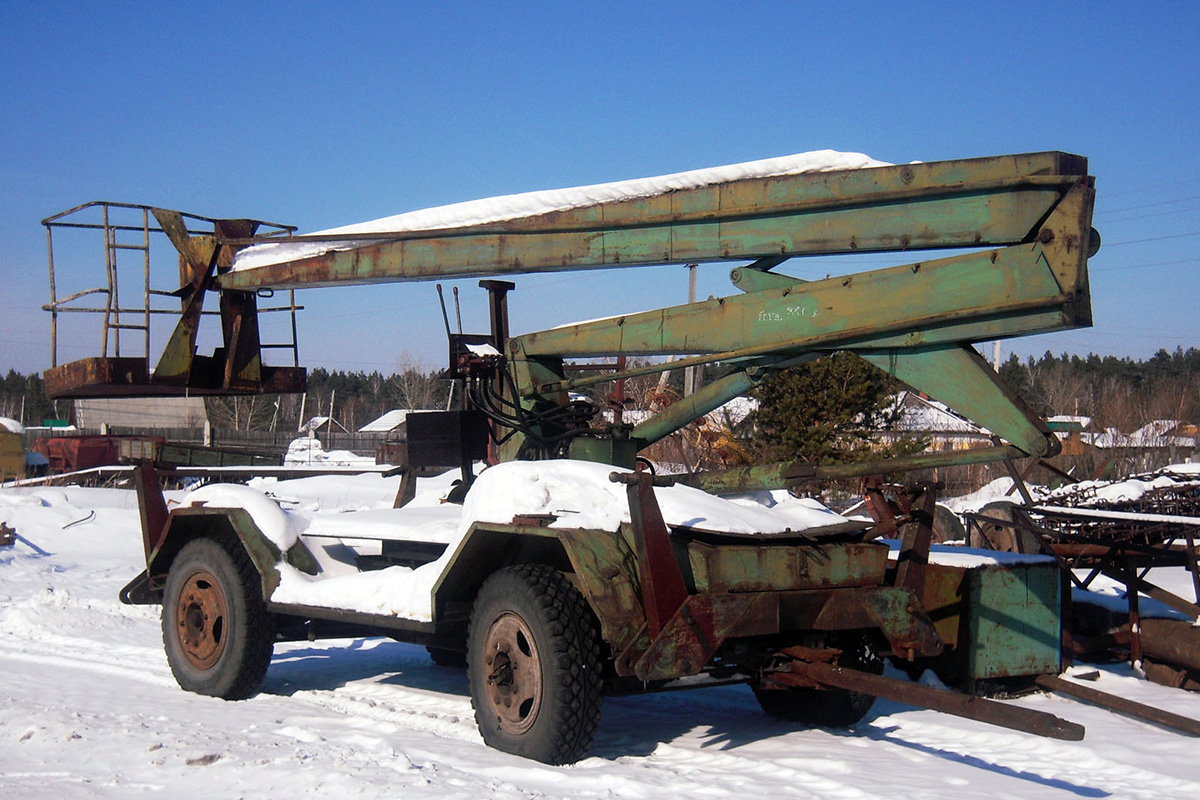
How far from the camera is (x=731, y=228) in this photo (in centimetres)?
695

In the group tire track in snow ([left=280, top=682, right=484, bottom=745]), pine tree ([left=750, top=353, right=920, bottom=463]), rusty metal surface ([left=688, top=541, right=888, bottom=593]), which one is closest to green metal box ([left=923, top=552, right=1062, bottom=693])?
rusty metal surface ([left=688, top=541, right=888, bottom=593])

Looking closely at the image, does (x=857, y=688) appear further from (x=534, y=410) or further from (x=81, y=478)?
(x=81, y=478)

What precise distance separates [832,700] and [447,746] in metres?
2.24

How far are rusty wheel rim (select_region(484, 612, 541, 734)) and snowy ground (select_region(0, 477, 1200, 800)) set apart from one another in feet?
0.70

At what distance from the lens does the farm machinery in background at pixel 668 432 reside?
219 inches

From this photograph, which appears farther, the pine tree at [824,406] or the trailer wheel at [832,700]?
the pine tree at [824,406]

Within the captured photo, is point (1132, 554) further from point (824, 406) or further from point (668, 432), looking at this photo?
point (824, 406)

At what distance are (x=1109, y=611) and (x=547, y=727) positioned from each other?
5229 millimetres

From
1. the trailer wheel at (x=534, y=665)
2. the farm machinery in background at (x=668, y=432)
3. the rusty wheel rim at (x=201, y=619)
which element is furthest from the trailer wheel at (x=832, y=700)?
the rusty wheel rim at (x=201, y=619)

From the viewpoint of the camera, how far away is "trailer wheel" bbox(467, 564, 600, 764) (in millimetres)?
5516

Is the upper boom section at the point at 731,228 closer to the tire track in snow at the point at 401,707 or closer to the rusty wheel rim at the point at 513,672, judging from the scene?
the rusty wheel rim at the point at 513,672

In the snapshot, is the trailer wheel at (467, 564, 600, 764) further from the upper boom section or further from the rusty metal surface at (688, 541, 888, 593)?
the upper boom section

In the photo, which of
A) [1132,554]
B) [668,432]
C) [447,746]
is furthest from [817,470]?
[1132,554]

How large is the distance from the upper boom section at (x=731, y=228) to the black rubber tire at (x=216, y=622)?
2228 mm
